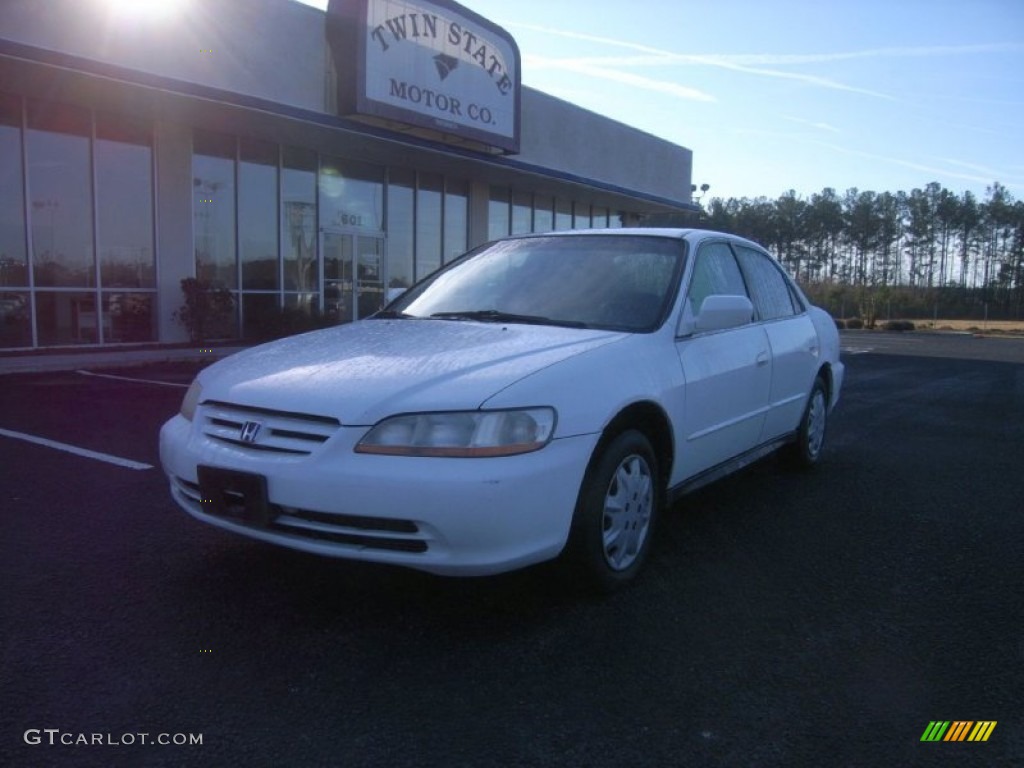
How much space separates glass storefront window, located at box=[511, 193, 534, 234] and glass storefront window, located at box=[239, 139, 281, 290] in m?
7.34

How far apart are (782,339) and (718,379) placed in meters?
1.18

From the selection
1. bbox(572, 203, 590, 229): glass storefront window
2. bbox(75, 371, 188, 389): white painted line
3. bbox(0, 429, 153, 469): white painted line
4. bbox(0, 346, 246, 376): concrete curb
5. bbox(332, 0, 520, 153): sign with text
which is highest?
bbox(332, 0, 520, 153): sign with text

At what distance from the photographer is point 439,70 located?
14805 millimetres

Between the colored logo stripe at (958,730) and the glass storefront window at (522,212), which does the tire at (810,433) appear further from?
the glass storefront window at (522,212)

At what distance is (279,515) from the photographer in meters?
2.96

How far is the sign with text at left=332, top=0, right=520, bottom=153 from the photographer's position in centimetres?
1344

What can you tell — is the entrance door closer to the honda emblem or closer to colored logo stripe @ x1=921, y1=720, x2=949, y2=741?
the honda emblem

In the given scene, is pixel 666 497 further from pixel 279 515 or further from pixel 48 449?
pixel 48 449

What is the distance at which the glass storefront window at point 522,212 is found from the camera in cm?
2056

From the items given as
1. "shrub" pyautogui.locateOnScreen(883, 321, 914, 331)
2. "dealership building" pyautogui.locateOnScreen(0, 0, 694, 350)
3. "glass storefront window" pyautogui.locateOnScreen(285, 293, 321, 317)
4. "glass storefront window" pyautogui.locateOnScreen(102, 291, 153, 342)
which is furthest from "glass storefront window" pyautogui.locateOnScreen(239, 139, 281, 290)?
"shrub" pyautogui.locateOnScreen(883, 321, 914, 331)

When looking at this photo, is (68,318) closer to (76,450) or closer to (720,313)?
(76,450)

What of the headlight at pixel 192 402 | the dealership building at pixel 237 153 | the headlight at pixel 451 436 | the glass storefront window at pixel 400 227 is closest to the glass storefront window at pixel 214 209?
the dealership building at pixel 237 153

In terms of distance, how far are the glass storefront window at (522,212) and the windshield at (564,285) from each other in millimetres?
16004

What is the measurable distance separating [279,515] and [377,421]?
51 cm
